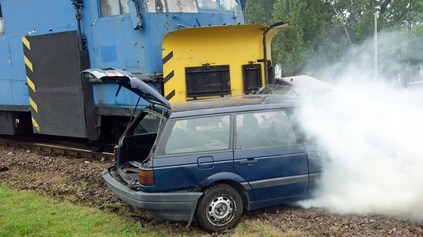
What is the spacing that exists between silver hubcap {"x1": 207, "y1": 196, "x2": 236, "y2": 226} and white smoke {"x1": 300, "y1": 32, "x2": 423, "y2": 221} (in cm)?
107

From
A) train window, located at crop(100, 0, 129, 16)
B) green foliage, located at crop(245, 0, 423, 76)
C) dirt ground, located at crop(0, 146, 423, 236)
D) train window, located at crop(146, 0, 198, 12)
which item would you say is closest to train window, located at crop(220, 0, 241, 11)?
train window, located at crop(146, 0, 198, 12)

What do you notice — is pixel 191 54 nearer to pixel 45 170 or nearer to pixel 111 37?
pixel 111 37

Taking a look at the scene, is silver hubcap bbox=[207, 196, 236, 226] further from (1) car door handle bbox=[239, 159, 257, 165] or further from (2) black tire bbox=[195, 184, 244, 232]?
(1) car door handle bbox=[239, 159, 257, 165]

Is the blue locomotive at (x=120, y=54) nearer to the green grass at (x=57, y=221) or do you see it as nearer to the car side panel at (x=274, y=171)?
the green grass at (x=57, y=221)

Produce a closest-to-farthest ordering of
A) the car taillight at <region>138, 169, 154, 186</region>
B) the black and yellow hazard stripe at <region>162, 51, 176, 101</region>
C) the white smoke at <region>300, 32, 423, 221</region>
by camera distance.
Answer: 1. the car taillight at <region>138, 169, 154, 186</region>
2. the white smoke at <region>300, 32, 423, 221</region>
3. the black and yellow hazard stripe at <region>162, 51, 176, 101</region>

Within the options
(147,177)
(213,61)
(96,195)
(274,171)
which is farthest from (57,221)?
(213,61)

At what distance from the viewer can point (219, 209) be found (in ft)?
16.6

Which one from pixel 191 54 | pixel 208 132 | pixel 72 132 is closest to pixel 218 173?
pixel 208 132

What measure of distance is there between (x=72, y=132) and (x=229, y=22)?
3.91 m

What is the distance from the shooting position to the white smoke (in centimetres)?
535

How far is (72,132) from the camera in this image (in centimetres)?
913

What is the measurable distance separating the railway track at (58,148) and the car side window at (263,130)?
429 centimetres

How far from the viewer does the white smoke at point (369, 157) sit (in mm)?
5348

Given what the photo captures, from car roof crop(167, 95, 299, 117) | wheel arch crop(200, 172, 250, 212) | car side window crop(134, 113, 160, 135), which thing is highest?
car roof crop(167, 95, 299, 117)
